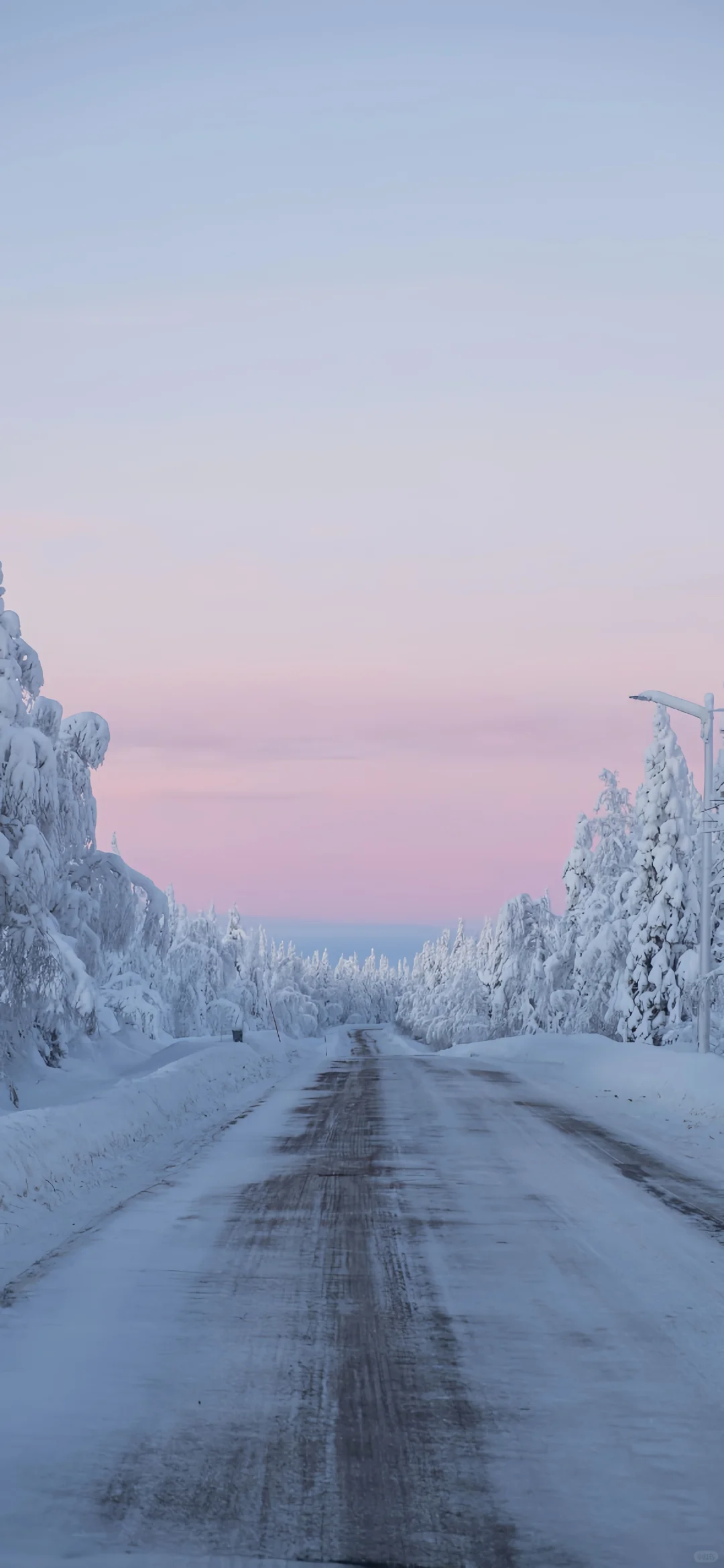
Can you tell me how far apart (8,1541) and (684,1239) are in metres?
5.63

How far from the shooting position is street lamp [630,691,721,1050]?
2177 cm

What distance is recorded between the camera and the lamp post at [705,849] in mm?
21766

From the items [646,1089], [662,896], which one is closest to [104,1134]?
[646,1089]

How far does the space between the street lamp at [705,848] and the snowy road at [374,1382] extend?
38.9ft

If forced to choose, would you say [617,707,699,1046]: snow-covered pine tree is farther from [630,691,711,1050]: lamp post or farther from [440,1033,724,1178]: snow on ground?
[630,691,711,1050]: lamp post

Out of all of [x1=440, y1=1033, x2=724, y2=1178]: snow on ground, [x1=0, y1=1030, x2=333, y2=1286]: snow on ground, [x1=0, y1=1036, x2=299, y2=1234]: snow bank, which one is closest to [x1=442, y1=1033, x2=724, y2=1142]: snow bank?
[x1=440, y1=1033, x2=724, y2=1178]: snow on ground

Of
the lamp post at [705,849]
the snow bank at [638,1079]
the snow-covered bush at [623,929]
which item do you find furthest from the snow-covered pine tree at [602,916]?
the lamp post at [705,849]

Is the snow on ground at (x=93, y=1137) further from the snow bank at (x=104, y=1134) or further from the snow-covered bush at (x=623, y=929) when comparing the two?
the snow-covered bush at (x=623, y=929)

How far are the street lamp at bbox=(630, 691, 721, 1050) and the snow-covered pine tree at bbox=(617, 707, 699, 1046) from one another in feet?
59.4

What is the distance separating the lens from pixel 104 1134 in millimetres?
12414

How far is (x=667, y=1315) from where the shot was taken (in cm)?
652

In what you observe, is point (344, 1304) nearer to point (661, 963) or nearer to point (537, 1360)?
point (537, 1360)

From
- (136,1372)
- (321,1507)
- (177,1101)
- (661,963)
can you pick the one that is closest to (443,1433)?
(321,1507)

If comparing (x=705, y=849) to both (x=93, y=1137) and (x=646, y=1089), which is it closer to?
(x=646, y=1089)
